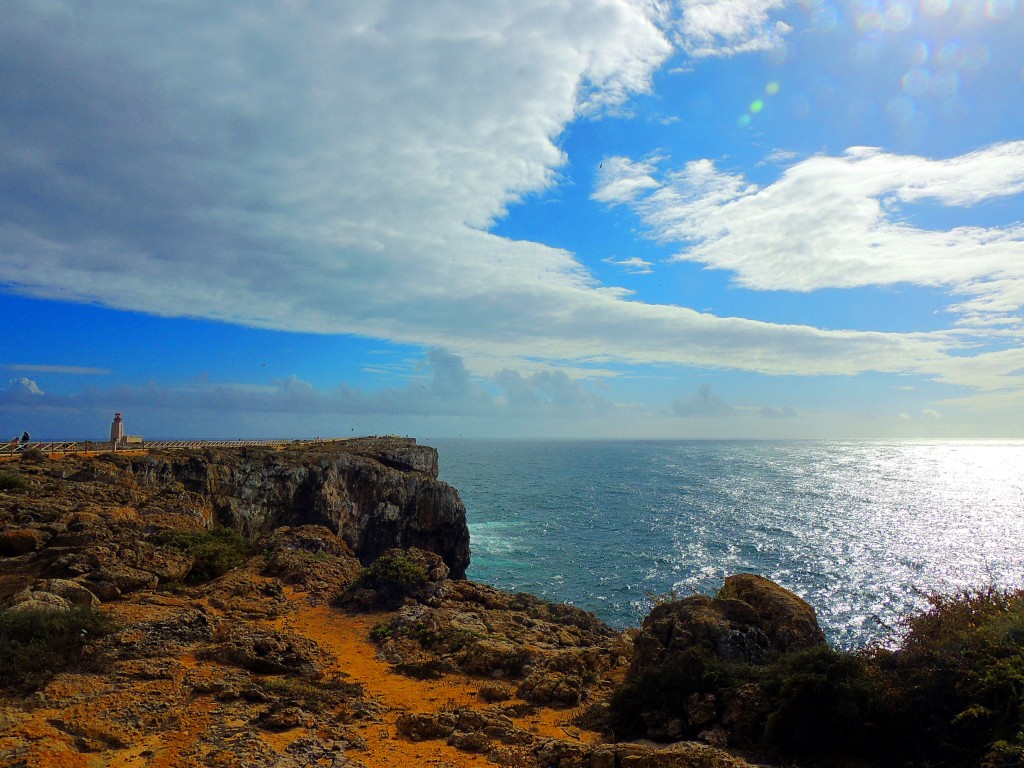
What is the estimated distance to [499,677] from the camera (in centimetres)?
1376

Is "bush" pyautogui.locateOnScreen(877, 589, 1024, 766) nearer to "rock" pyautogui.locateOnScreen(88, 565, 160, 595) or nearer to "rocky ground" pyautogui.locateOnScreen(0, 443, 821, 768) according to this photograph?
"rocky ground" pyautogui.locateOnScreen(0, 443, 821, 768)

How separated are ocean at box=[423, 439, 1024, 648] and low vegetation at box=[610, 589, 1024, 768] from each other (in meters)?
2.73

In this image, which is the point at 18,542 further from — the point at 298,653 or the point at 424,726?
the point at 424,726

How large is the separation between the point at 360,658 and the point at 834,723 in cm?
1085

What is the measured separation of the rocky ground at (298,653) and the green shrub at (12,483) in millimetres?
74

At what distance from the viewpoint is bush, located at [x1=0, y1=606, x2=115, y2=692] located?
949cm

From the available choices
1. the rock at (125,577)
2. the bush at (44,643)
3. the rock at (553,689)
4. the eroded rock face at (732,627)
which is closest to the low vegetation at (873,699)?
the eroded rock face at (732,627)

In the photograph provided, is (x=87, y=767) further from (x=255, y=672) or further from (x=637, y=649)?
(x=637, y=649)

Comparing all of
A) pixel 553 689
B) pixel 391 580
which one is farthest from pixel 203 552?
pixel 553 689

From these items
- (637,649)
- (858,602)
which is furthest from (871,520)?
(637,649)

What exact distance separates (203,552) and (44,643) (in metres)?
8.27

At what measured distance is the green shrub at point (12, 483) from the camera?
68.5ft

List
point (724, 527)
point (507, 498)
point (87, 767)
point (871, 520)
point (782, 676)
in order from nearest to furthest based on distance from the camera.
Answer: point (87, 767) < point (782, 676) < point (724, 527) < point (871, 520) < point (507, 498)

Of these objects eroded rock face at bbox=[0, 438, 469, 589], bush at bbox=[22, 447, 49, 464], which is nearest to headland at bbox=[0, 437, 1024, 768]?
eroded rock face at bbox=[0, 438, 469, 589]
